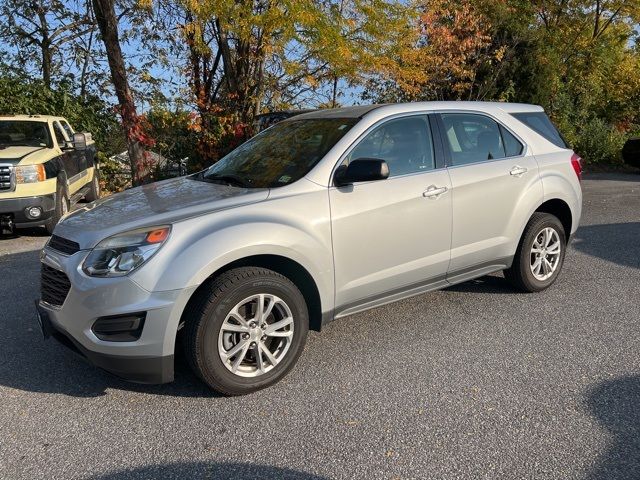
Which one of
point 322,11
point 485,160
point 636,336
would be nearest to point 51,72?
point 322,11

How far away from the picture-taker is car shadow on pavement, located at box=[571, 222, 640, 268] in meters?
6.26

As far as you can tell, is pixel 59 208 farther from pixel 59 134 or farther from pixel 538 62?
pixel 538 62

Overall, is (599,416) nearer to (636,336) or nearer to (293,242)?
(636,336)

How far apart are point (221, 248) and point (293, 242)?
1.54 feet

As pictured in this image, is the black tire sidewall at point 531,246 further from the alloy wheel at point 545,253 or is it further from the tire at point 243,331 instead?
the tire at point 243,331

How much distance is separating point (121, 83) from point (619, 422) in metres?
11.0

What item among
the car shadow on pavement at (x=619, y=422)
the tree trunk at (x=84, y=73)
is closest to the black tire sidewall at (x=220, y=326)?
the car shadow on pavement at (x=619, y=422)

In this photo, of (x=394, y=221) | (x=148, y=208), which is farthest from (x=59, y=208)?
(x=394, y=221)

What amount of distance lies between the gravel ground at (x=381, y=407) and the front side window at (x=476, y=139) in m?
1.29

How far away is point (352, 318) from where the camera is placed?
4477 millimetres

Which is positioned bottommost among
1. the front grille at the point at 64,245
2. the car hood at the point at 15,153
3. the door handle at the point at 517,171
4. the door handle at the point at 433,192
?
the front grille at the point at 64,245

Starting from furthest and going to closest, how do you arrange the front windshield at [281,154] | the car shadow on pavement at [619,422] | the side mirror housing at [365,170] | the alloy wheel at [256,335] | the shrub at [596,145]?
the shrub at [596,145]
the front windshield at [281,154]
the side mirror housing at [365,170]
the alloy wheel at [256,335]
the car shadow on pavement at [619,422]

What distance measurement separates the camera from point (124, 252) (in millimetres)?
2998

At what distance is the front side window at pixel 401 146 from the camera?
3.86 meters
